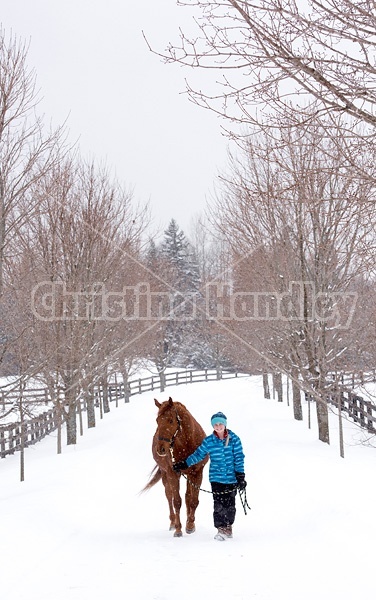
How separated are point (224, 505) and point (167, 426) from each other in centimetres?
114

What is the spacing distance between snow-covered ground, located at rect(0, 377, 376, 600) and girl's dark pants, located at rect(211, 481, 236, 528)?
247 millimetres

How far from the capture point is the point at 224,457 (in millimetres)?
6656

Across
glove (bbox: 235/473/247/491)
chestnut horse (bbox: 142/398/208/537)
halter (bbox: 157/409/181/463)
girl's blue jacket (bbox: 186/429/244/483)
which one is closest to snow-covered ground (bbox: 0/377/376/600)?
chestnut horse (bbox: 142/398/208/537)

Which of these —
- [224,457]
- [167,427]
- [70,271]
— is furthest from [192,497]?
[70,271]

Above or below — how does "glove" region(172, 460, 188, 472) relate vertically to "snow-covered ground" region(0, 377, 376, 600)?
above

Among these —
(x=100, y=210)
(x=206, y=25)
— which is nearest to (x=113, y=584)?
(x=206, y=25)

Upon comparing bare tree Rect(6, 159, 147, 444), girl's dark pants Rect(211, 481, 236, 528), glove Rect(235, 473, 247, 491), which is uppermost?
bare tree Rect(6, 159, 147, 444)

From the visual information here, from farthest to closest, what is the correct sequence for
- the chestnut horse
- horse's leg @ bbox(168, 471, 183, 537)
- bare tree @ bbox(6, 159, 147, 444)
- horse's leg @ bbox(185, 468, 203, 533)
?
bare tree @ bbox(6, 159, 147, 444)
horse's leg @ bbox(185, 468, 203, 533)
the chestnut horse
horse's leg @ bbox(168, 471, 183, 537)

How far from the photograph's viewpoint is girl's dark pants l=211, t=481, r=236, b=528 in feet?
21.4

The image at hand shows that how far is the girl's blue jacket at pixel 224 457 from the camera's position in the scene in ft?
21.8

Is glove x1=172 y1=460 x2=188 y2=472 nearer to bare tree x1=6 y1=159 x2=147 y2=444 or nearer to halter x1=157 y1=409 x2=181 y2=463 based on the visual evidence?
halter x1=157 y1=409 x2=181 y2=463

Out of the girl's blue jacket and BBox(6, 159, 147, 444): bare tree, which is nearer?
the girl's blue jacket

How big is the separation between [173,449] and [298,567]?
7.51 ft

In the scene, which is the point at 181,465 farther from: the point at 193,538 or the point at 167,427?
the point at 193,538
